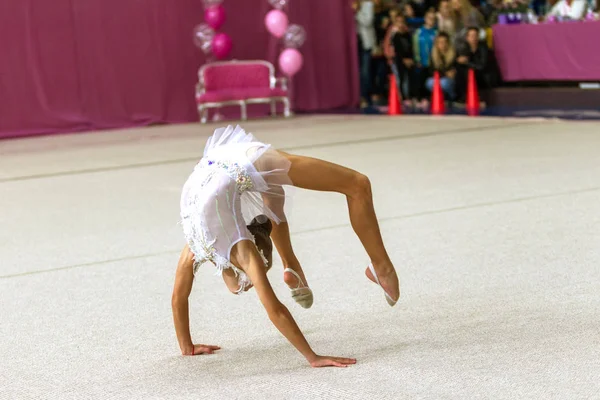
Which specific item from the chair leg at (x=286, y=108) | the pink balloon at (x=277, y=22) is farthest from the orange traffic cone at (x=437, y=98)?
the pink balloon at (x=277, y=22)

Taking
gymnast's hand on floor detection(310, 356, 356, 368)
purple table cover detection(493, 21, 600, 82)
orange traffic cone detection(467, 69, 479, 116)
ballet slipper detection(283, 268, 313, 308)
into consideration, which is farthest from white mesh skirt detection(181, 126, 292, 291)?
orange traffic cone detection(467, 69, 479, 116)

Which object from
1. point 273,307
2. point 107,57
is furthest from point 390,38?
point 273,307

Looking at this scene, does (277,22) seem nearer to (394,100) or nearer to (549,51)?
(394,100)

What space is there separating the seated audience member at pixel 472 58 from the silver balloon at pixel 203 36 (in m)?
3.20

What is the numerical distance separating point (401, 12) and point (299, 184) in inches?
442

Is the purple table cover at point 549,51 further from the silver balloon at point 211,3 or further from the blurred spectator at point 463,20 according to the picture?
the silver balloon at point 211,3

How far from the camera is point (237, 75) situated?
1377cm

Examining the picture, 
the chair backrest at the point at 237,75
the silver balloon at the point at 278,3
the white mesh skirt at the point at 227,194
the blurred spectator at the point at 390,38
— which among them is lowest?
the chair backrest at the point at 237,75

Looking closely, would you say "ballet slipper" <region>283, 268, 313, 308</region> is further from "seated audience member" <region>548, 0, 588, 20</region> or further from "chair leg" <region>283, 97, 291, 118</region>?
"chair leg" <region>283, 97, 291, 118</region>

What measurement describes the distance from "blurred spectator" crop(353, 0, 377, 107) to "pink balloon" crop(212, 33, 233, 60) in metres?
2.08

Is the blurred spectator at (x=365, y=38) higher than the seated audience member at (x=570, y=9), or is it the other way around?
the seated audience member at (x=570, y=9)

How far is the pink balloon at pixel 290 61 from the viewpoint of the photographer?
13797 mm

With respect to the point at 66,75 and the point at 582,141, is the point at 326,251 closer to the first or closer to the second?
the point at 582,141

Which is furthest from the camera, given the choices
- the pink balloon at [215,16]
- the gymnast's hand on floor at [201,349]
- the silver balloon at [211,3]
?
the pink balloon at [215,16]
